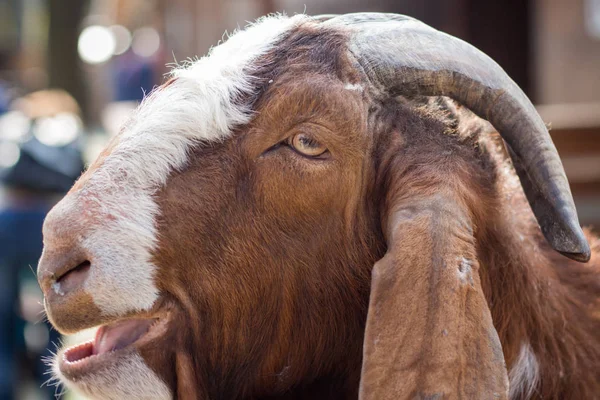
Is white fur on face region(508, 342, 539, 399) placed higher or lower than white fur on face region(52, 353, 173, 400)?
lower

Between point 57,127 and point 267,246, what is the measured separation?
194 inches

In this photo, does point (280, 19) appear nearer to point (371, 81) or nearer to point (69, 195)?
point (371, 81)

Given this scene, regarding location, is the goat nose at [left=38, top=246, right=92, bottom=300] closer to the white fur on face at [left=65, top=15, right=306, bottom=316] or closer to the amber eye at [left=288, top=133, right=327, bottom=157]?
the white fur on face at [left=65, top=15, right=306, bottom=316]

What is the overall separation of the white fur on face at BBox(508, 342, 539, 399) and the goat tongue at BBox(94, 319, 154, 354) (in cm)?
128

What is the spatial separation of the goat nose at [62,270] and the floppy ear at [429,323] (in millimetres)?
898

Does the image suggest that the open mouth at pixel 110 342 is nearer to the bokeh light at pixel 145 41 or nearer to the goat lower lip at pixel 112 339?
the goat lower lip at pixel 112 339

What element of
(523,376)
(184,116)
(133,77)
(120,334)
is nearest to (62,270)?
(120,334)

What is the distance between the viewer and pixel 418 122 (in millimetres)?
2814

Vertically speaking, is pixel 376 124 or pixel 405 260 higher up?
pixel 376 124

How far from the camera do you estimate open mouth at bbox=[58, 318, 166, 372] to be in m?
2.62

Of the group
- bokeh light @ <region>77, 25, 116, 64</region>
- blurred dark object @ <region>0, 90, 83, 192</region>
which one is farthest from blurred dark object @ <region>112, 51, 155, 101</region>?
blurred dark object @ <region>0, 90, 83, 192</region>

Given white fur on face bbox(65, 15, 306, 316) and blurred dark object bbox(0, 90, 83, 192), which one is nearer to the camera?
white fur on face bbox(65, 15, 306, 316)

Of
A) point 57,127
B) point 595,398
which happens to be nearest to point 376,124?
point 595,398

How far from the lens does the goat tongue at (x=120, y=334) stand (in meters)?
2.65
